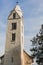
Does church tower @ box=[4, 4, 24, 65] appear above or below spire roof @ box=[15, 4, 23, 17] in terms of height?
below

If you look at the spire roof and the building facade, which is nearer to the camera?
the building facade

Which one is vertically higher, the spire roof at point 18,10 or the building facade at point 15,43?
the spire roof at point 18,10

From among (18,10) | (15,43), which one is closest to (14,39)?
(15,43)

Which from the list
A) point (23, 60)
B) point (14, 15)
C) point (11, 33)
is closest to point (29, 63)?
point (23, 60)

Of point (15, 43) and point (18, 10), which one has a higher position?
point (18, 10)

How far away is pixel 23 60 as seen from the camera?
40.6 metres

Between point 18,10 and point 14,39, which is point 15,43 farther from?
point 18,10

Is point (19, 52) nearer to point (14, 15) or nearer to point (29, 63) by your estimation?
point (29, 63)

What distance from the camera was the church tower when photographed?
128ft

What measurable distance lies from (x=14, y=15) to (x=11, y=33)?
4116mm

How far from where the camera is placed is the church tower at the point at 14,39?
38969 mm

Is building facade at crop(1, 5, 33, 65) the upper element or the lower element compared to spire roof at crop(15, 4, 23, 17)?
lower

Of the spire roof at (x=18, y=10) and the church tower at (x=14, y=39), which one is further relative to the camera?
the spire roof at (x=18, y=10)

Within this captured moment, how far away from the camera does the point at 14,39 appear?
4028 centimetres
